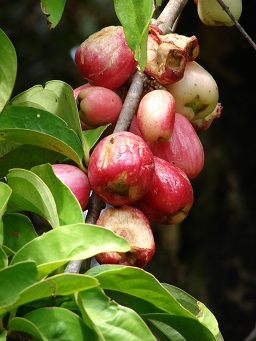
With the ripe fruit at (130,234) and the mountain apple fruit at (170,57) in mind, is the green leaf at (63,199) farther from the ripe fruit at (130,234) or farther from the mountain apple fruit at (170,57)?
the mountain apple fruit at (170,57)

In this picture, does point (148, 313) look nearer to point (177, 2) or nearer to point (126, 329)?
point (126, 329)

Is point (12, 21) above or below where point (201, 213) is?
above

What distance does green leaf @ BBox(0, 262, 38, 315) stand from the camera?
749 millimetres

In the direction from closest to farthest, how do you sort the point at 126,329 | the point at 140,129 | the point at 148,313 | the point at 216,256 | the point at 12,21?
the point at 126,329 → the point at 148,313 → the point at 140,129 → the point at 216,256 → the point at 12,21

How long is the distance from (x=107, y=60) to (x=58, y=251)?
35cm

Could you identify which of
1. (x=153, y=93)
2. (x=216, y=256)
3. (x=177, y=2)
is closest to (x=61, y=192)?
(x=153, y=93)

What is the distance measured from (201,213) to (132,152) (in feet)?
3.73

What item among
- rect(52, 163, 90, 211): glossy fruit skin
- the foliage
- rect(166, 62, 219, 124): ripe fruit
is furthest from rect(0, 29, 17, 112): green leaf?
rect(166, 62, 219, 124): ripe fruit

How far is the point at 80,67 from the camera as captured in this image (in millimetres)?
1089

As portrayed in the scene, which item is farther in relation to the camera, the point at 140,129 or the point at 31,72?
the point at 31,72

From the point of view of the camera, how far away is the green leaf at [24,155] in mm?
1055

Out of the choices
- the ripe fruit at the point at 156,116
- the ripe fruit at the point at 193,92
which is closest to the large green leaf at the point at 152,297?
the ripe fruit at the point at 156,116

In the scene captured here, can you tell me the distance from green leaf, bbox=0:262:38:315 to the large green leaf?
0.09 meters

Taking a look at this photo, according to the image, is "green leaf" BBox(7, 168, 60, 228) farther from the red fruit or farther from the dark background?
the dark background
